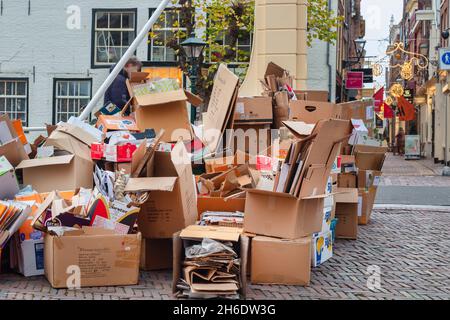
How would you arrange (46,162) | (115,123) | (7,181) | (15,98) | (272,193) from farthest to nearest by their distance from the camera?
1. (15,98)
2. (115,123)
3. (46,162)
4. (7,181)
5. (272,193)

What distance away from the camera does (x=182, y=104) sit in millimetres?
7637

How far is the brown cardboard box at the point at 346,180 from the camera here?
907 cm

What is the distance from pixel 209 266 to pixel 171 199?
0.89m

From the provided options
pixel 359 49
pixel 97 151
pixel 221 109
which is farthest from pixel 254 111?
pixel 359 49

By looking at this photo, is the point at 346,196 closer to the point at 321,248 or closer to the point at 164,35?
the point at 321,248

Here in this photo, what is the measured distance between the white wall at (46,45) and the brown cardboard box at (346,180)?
1510cm

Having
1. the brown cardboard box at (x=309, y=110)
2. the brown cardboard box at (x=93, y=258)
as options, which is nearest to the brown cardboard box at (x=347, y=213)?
the brown cardboard box at (x=309, y=110)

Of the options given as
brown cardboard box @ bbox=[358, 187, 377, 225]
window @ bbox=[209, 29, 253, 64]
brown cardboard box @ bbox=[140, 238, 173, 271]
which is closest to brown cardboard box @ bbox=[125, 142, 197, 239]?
brown cardboard box @ bbox=[140, 238, 173, 271]

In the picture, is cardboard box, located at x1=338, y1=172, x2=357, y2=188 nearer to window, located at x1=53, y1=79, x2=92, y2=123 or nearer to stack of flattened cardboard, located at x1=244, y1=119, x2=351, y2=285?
stack of flattened cardboard, located at x1=244, y1=119, x2=351, y2=285

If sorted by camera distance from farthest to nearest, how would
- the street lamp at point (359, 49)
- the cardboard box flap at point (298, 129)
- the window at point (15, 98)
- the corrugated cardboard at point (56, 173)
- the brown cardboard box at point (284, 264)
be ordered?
the street lamp at point (359, 49)
the window at point (15, 98)
the corrugated cardboard at point (56, 173)
the cardboard box flap at point (298, 129)
the brown cardboard box at point (284, 264)

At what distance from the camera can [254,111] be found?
324 inches

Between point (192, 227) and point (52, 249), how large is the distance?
3.59ft

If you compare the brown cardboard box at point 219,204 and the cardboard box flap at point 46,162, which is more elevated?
the cardboard box flap at point 46,162

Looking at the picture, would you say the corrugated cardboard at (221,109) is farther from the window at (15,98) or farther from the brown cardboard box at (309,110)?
the window at (15,98)
